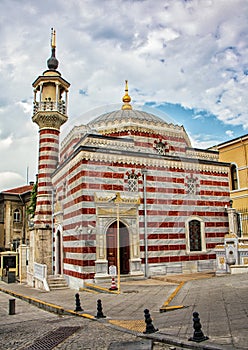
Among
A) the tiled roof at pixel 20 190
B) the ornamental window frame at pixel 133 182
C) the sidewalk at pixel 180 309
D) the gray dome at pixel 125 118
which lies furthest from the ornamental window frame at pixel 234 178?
the tiled roof at pixel 20 190

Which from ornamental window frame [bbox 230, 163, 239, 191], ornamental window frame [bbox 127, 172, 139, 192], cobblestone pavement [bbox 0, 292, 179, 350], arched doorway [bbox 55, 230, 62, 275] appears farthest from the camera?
ornamental window frame [bbox 230, 163, 239, 191]

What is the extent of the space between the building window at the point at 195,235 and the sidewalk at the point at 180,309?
12.6 ft

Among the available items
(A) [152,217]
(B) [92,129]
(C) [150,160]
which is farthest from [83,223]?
(B) [92,129]

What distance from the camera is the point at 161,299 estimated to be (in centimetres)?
1237

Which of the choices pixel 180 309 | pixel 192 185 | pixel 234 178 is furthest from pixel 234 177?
pixel 180 309

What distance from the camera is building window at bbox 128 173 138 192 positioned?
19.1 meters

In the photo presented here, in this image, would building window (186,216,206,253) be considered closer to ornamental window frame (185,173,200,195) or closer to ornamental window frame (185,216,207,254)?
ornamental window frame (185,216,207,254)

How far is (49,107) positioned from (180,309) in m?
18.0

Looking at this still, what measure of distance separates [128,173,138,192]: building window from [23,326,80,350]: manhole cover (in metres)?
10.3

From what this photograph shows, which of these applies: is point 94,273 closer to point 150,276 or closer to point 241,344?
point 150,276

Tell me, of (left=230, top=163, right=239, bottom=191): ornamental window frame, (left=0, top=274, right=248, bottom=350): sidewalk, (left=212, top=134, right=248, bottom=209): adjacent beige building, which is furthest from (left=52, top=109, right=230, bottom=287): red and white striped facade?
(left=230, top=163, right=239, bottom=191): ornamental window frame

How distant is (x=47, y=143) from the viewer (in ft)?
79.2

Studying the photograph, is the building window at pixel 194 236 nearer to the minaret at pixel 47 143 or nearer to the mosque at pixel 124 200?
the mosque at pixel 124 200

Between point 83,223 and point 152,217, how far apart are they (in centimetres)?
403
